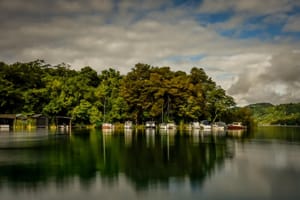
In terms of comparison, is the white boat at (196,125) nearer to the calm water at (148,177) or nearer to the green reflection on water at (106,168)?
the green reflection on water at (106,168)

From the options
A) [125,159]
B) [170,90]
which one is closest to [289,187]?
[125,159]

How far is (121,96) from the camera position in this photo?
7069cm

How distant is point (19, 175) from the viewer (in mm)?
14508

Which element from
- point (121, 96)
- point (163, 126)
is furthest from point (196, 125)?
point (121, 96)

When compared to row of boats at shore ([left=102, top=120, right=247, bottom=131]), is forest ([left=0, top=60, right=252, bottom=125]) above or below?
above

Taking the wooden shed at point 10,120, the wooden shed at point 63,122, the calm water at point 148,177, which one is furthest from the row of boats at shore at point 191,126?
the calm water at point 148,177

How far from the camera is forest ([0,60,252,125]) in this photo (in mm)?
65812

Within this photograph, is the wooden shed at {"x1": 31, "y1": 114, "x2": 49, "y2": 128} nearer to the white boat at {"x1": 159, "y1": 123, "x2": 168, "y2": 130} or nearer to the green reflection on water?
the white boat at {"x1": 159, "y1": 123, "x2": 168, "y2": 130}

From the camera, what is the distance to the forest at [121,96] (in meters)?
65.8

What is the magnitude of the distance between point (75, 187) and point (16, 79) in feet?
199

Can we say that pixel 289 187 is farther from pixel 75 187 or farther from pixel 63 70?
pixel 63 70

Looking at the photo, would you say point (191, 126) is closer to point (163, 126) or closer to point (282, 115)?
point (163, 126)

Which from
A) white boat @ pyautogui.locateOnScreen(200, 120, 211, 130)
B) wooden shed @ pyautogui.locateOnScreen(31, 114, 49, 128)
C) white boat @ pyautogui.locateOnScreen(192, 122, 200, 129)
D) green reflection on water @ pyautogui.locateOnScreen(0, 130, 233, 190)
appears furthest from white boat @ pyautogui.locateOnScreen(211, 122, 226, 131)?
green reflection on water @ pyautogui.locateOnScreen(0, 130, 233, 190)

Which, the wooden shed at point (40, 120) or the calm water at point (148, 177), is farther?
the wooden shed at point (40, 120)
